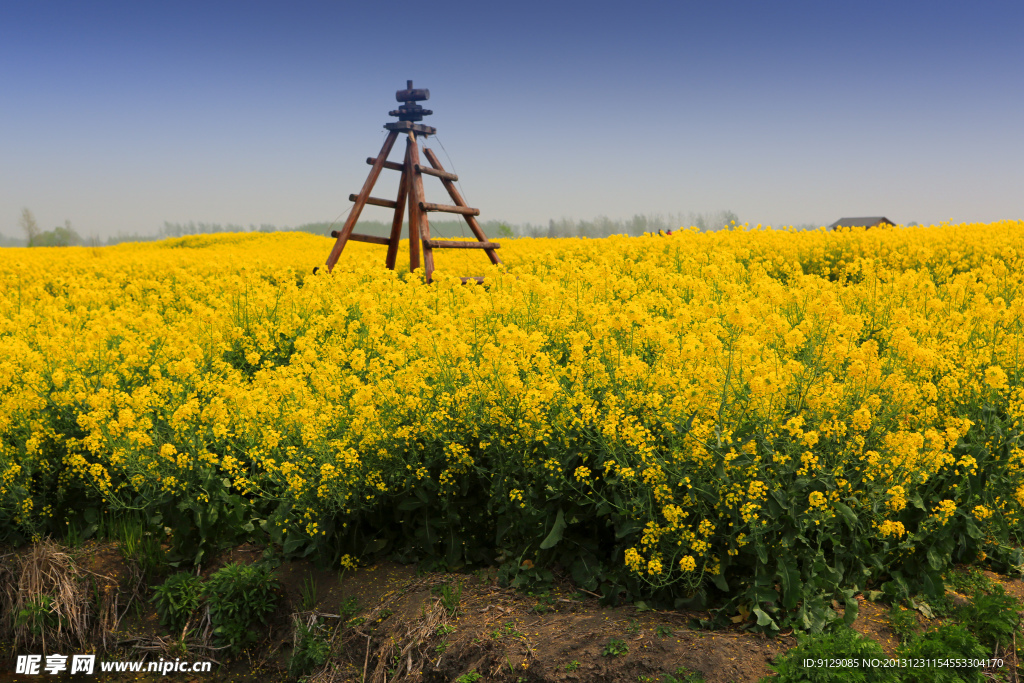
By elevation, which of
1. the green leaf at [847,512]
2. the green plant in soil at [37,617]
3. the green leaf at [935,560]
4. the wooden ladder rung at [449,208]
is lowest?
the green plant in soil at [37,617]

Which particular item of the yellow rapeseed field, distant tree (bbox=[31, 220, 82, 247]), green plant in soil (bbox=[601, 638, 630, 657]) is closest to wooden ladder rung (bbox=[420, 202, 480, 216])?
the yellow rapeseed field

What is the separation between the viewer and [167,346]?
542 centimetres

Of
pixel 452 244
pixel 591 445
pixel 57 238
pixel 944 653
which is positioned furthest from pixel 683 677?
pixel 57 238

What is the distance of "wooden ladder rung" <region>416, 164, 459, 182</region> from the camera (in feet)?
31.8

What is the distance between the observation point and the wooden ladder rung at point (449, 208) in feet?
30.8

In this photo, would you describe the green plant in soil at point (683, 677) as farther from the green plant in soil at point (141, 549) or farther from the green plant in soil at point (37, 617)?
the green plant in soil at point (37, 617)

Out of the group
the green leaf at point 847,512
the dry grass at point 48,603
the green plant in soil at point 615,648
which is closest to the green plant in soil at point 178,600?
the dry grass at point 48,603

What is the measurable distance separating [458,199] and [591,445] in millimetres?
7218

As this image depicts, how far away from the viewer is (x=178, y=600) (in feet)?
13.6

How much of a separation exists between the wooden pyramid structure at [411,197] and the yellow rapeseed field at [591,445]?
428cm

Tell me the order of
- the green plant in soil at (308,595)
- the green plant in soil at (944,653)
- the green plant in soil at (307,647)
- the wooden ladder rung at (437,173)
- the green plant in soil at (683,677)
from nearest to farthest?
the green plant in soil at (944,653)
the green plant in soil at (683,677)
the green plant in soil at (307,647)
the green plant in soil at (308,595)
the wooden ladder rung at (437,173)

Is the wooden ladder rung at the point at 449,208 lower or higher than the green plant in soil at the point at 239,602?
higher

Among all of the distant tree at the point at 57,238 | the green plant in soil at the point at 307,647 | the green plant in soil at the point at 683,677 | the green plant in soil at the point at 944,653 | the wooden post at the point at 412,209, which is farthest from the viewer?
the distant tree at the point at 57,238

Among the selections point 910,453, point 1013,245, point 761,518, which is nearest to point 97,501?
point 761,518
